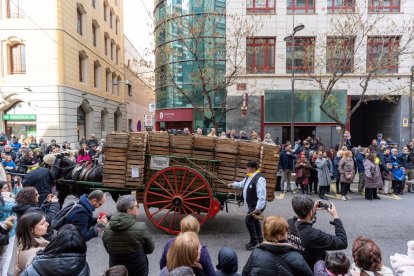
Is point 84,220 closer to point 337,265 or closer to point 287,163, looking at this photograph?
point 337,265

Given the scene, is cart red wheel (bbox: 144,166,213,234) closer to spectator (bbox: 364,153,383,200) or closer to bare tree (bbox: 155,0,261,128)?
spectator (bbox: 364,153,383,200)

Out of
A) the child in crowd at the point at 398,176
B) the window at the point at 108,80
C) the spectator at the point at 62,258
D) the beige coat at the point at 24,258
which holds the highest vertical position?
the window at the point at 108,80

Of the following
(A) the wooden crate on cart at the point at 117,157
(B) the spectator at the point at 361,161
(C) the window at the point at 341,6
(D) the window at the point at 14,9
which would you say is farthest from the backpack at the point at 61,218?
(D) the window at the point at 14,9

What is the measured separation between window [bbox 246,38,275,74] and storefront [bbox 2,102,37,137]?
541 inches

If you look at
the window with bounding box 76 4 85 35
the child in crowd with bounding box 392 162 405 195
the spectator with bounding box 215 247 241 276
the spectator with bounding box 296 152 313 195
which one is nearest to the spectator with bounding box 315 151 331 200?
the spectator with bounding box 296 152 313 195

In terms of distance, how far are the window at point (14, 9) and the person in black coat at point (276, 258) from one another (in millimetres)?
20929

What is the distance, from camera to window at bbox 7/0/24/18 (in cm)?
1805

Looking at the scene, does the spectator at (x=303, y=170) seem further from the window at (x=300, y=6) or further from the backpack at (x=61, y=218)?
the window at (x=300, y=6)

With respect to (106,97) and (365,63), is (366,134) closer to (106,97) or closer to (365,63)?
(365,63)

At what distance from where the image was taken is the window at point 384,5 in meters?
17.6

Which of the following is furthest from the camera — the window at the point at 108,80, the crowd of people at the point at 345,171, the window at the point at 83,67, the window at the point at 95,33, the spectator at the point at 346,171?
the window at the point at 108,80

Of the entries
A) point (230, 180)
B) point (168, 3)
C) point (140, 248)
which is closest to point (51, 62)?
point (168, 3)

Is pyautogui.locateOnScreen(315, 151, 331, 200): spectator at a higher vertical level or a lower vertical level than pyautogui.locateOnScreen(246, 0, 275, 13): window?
lower

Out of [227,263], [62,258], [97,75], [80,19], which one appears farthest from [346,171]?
[97,75]
